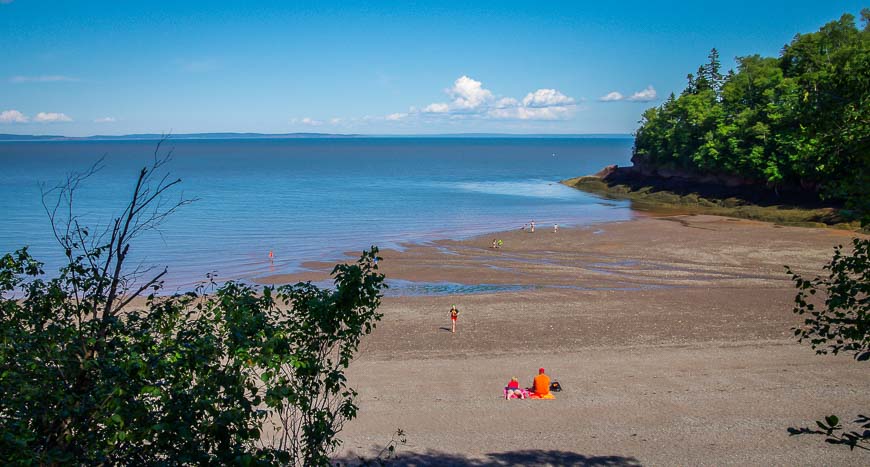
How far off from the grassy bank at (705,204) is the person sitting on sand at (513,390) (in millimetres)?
31501

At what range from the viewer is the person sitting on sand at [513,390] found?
18.4 meters

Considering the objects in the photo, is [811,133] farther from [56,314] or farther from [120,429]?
[56,314]

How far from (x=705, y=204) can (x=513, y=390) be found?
2157 inches

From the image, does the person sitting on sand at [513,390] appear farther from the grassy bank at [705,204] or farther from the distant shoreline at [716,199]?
the distant shoreline at [716,199]

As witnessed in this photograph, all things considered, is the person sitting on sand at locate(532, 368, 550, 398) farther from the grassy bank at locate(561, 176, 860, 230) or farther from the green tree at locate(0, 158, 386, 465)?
the grassy bank at locate(561, 176, 860, 230)

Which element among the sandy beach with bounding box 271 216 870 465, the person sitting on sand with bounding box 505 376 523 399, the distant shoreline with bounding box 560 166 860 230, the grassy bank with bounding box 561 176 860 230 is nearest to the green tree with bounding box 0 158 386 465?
the sandy beach with bounding box 271 216 870 465

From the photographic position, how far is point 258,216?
62281 mm

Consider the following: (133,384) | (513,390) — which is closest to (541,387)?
(513,390)

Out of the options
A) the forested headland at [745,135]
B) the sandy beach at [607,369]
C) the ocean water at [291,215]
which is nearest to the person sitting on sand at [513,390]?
the sandy beach at [607,369]

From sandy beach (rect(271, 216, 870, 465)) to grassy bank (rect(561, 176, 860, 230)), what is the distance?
16.7m

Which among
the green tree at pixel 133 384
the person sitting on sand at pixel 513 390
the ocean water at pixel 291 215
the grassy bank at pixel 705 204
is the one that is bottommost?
the person sitting on sand at pixel 513 390

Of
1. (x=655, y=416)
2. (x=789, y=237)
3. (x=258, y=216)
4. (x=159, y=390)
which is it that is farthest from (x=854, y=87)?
(x=258, y=216)

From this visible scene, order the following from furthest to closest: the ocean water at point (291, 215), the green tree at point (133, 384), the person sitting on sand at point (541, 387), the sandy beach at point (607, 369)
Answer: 1. the ocean water at point (291, 215)
2. the person sitting on sand at point (541, 387)
3. the sandy beach at point (607, 369)
4. the green tree at point (133, 384)

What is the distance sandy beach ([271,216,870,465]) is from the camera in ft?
50.8
